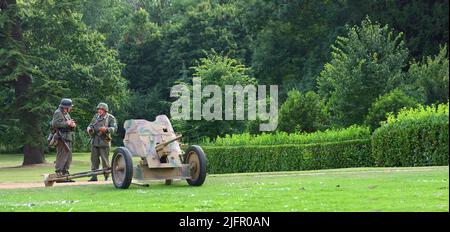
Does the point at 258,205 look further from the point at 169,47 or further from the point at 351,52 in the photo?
the point at 169,47

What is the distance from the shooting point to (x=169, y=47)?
70938 mm

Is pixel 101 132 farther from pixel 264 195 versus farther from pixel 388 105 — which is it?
pixel 388 105

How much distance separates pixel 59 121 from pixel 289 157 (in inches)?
384

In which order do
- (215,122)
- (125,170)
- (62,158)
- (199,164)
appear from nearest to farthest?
1. (125,170)
2. (199,164)
3. (62,158)
4. (215,122)

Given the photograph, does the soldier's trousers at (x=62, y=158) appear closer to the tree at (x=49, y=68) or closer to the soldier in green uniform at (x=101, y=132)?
the soldier in green uniform at (x=101, y=132)

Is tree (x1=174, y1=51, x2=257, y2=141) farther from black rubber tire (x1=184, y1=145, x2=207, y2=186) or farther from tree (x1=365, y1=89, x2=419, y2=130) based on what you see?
black rubber tire (x1=184, y1=145, x2=207, y2=186)

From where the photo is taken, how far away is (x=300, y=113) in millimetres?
31766

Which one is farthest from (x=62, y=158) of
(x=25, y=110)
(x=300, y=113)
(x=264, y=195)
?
(x=25, y=110)

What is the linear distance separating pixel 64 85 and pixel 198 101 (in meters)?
9.87

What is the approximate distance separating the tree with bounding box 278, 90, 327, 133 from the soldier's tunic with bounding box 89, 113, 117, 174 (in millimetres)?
12124

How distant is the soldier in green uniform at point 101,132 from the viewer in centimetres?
2005

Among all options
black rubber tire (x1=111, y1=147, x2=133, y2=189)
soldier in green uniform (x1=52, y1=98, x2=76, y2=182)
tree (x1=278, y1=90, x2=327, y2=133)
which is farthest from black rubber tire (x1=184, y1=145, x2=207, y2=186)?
tree (x1=278, y1=90, x2=327, y2=133)

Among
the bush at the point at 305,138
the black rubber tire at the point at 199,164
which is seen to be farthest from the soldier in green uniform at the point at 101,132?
the bush at the point at 305,138
